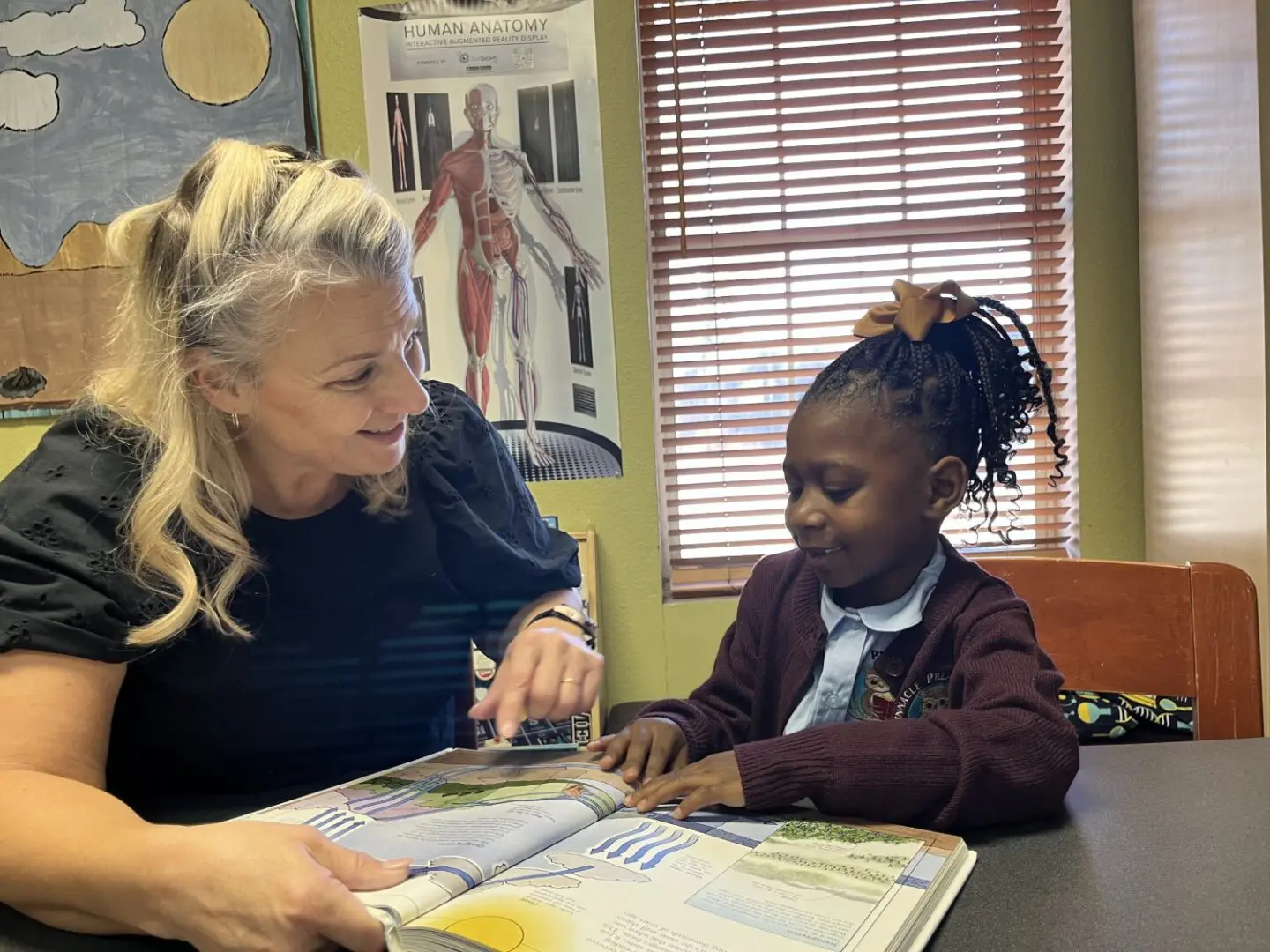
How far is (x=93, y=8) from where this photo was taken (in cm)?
186

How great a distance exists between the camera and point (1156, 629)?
3.27 ft

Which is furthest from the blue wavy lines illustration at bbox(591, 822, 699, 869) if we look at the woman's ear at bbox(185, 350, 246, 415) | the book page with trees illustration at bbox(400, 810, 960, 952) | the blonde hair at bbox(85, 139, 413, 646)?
the woman's ear at bbox(185, 350, 246, 415)

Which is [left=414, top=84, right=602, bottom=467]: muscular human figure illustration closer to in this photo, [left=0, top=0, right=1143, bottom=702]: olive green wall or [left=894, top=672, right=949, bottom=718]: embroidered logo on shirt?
[left=0, top=0, right=1143, bottom=702]: olive green wall

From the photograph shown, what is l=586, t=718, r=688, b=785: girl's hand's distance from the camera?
2.37 ft

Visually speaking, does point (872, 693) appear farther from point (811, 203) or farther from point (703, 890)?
point (811, 203)

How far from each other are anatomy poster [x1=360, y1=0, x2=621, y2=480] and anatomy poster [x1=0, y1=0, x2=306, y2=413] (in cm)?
22

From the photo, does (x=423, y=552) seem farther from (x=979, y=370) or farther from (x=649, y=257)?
(x=649, y=257)

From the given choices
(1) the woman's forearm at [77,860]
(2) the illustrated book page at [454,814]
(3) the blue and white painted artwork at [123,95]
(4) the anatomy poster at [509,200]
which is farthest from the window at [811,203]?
(1) the woman's forearm at [77,860]

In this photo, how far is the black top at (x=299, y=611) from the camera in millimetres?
710

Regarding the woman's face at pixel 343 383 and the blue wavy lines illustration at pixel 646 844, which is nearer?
the blue wavy lines illustration at pixel 646 844

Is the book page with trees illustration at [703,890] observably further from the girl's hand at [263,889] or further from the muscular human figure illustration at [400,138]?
the muscular human figure illustration at [400,138]

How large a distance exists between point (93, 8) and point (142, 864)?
193cm

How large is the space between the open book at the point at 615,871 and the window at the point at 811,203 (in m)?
1.34

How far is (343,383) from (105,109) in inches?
58.7
